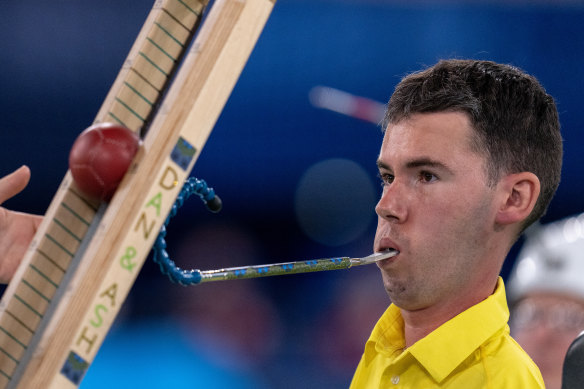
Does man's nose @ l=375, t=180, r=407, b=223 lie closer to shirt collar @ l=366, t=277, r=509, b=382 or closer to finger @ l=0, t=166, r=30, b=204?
shirt collar @ l=366, t=277, r=509, b=382

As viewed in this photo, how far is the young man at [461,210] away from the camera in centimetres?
111

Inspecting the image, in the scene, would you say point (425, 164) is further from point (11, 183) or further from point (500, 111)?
point (11, 183)

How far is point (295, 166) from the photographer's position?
14.8ft

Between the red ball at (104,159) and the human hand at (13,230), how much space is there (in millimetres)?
435

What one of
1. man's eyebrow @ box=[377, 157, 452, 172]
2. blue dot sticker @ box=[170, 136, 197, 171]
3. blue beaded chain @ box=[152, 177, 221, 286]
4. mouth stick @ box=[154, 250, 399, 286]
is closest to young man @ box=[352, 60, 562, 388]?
man's eyebrow @ box=[377, 157, 452, 172]

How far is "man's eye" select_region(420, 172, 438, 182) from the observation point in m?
1.12

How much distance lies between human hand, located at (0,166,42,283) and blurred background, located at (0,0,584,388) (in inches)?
119

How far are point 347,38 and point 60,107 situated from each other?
166cm

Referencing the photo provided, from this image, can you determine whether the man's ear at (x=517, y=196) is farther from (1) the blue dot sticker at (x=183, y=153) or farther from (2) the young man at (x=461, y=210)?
(1) the blue dot sticker at (x=183, y=153)

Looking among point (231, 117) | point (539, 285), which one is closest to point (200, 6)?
point (539, 285)

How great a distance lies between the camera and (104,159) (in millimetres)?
748

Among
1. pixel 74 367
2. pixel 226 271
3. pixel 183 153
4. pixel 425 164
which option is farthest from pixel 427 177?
pixel 74 367

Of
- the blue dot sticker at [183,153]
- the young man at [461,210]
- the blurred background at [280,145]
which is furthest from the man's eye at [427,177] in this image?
the blurred background at [280,145]

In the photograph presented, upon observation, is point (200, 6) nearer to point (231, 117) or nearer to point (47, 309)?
point (47, 309)
